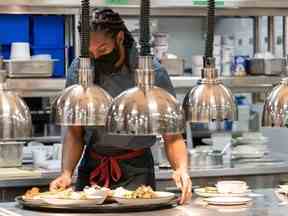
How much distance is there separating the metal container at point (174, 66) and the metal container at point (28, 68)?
0.79 m

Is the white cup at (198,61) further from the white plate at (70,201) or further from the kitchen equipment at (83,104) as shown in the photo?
the kitchen equipment at (83,104)

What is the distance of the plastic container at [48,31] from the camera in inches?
218

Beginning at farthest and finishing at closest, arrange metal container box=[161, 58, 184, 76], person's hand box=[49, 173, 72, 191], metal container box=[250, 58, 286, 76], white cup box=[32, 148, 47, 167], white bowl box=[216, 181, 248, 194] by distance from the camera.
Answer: metal container box=[250, 58, 286, 76], metal container box=[161, 58, 184, 76], white cup box=[32, 148, 47, 167], person's hand box=[49, 173, 72, 191], white bowl box=[216, 181, 248, 194]

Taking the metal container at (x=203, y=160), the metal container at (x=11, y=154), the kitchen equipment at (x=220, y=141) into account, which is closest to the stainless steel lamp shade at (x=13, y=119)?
the metal container at (x=11, y=154)

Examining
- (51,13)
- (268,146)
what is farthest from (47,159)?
(268,146)

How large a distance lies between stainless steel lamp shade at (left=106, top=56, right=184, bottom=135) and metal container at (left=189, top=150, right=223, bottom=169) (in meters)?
2.62

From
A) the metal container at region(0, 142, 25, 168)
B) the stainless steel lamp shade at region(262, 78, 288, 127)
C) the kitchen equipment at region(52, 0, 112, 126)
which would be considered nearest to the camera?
the kitchen equipment at region(52, 0, 112, 126)

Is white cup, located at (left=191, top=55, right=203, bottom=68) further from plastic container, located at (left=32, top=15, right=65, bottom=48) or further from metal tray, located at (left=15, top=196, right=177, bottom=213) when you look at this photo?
metal tray, located at (left=15, top=196, right=177, bottom=213)

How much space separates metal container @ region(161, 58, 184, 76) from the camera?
549 centimetres

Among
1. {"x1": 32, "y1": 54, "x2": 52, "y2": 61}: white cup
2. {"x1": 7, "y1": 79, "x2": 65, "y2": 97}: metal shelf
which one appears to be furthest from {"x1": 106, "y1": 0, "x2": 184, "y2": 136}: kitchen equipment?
{"x1": 32, "y1": 54, "x2": 52, "y2": 61}: white cup

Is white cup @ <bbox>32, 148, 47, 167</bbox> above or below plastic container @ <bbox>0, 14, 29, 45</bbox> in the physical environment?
→ below

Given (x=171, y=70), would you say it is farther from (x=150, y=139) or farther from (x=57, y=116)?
(x=57, y=116)

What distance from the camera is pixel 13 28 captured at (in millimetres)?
5551

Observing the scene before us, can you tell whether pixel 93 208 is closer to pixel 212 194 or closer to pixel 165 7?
pixel 212 194
